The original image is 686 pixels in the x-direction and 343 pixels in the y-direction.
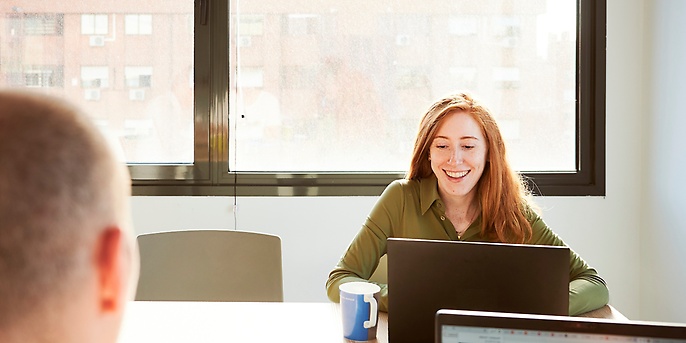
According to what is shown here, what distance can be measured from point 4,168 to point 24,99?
0.22ft

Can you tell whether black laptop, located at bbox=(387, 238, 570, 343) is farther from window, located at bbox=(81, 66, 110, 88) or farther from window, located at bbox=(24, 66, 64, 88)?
window, located at bbox=(24, 66, 64, 88)

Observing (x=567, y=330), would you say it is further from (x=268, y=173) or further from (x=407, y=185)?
(x=268, y=173)

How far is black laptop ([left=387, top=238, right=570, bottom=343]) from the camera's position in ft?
4.30

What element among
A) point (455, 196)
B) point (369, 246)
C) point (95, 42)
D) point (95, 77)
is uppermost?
point (95, 42)

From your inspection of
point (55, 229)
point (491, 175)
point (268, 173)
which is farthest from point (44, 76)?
point (55, 229)

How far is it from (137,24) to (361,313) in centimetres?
205

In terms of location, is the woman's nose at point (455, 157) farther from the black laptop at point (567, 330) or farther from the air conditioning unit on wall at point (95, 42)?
the air conditioning unit on wall at point (95, 42)

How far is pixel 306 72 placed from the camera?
3000 millimetres

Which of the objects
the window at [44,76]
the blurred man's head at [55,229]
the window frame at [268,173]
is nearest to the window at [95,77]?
the window at [44,76]

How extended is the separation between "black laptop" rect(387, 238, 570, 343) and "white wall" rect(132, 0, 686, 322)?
1.62 meters

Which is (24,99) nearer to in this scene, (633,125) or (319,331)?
(319,331)

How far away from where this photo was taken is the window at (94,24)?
2.98m

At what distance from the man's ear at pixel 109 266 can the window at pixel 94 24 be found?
267 cm

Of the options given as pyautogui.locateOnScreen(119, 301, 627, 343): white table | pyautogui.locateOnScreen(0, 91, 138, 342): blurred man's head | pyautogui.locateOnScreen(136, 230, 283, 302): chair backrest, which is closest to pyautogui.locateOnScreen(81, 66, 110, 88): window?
pyautogui.locateOnScreen(136, 230, 283, 302): chair backrest
